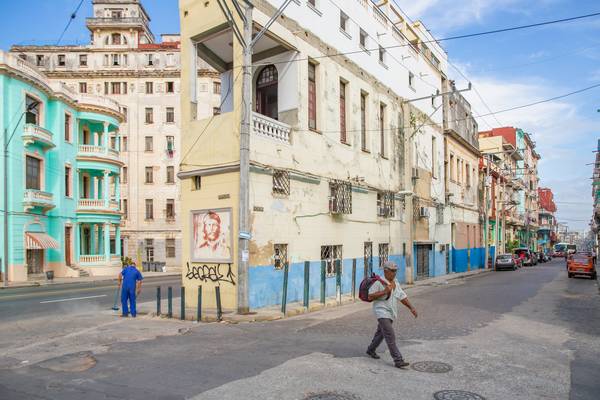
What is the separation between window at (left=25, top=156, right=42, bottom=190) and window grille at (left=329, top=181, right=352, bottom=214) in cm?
2235

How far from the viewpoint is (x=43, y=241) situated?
3083 cm

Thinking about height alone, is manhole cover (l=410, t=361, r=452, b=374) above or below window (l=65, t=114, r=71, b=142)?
below

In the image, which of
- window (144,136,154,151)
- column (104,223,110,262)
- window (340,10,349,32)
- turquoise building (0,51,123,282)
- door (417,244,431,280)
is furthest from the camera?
window (144,136,154,151)

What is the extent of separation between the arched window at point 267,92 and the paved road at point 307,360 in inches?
352

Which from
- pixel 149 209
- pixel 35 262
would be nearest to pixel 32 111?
pixel 35 262

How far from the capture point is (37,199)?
30.3 m

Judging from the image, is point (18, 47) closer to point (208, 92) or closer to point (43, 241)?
point (208, 92)

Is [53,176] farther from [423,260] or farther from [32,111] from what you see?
[423,260]

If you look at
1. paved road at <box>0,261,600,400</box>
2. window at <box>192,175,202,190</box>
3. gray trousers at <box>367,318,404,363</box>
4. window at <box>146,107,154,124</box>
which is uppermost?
window at <box>146,107,154,124</box>

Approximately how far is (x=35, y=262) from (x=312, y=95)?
78.2 ft

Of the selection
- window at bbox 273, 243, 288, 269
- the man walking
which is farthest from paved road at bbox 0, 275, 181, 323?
the man walking

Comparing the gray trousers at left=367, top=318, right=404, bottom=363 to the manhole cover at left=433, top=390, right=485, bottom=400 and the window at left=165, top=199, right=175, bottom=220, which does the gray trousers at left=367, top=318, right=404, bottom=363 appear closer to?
the manhole cover at left=433, top=390, right=485, bottom=400

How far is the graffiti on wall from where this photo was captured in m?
13.7

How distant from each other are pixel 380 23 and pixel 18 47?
46364mm
